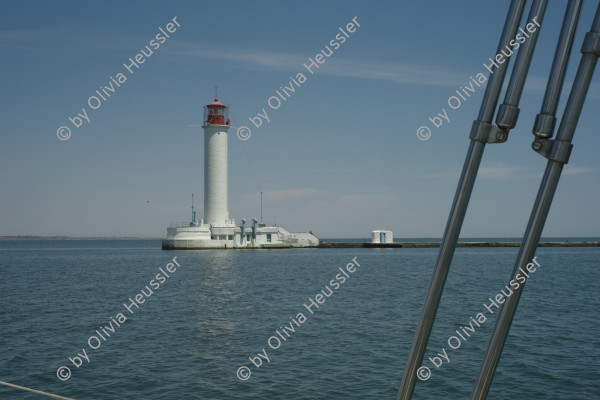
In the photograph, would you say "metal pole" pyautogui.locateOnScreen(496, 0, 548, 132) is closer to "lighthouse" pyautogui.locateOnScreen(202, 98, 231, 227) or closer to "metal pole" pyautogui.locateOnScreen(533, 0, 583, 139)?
"metal pole" pyautogui.locateOnScreen(533, 0, 583, 139)

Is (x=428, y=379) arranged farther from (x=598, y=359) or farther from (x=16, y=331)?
(x=16, y=331)

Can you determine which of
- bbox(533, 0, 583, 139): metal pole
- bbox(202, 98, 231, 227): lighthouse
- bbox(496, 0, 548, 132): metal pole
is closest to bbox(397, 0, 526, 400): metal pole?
bbox(496, 0, 548, 132): metal pole

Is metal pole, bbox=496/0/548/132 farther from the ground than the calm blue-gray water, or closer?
farther from the ground

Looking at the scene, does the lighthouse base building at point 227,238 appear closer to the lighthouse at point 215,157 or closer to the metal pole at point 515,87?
the lighthouse at point 215,157

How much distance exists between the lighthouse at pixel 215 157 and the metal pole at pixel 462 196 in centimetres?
7084

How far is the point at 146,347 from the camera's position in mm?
17641

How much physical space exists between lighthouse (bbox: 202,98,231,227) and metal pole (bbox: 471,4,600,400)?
71022mm

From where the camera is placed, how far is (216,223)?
251ft

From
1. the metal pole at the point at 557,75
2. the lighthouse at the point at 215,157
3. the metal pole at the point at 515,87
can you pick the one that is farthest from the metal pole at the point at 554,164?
the lighthouse at the point at 215,157

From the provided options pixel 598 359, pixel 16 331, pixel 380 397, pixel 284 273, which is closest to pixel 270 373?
pixel 380 397

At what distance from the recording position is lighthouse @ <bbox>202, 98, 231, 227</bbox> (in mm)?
72062

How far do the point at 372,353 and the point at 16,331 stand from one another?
13.9 m

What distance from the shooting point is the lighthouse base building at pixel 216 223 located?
72250 millimetres

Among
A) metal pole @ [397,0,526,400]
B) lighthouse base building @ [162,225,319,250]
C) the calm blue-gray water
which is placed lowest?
lighthouse base building @ [162,225,319,250]
